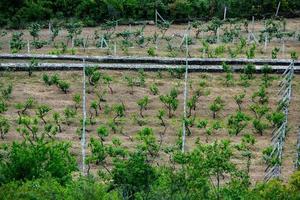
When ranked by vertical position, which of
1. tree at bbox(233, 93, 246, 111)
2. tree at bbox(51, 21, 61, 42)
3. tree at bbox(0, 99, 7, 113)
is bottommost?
tree at bbox(0, 99, 7, 113)

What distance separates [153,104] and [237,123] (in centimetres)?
427

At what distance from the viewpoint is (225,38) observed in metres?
48.1

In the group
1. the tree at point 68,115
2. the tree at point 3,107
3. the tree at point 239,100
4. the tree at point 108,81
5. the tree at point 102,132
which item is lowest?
the tree at point 102,132

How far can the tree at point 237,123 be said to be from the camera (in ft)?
116

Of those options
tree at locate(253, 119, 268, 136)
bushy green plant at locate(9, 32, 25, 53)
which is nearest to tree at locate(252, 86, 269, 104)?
tree at locate(253, 119, 268, 136)

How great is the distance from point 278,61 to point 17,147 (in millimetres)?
17681

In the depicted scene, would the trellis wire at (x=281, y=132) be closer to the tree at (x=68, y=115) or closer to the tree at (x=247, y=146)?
the tree at (x=247, y=146)

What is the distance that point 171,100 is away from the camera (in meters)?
36.9

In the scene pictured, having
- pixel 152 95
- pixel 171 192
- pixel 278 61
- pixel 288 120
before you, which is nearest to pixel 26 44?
A: pixel 152 95

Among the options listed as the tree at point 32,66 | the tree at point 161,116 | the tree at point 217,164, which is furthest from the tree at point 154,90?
the tree at point 217,164

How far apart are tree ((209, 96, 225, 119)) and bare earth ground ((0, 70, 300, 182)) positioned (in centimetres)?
21

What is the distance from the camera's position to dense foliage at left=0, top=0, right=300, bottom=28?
53.5 metres

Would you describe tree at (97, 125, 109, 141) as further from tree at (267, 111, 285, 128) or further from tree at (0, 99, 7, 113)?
tree at (267, 111, 285, 128)

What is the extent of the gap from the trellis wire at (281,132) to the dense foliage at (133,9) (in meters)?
14.1
